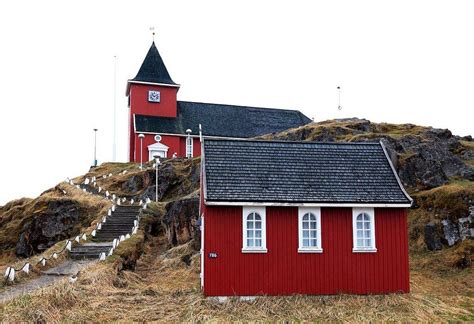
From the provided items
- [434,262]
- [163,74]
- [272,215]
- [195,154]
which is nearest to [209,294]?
[272,215]

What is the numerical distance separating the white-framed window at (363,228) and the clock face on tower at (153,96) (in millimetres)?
38297

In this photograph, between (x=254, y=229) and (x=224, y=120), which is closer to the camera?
(x=254, y=229)

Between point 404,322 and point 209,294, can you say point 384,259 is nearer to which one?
point 404,322

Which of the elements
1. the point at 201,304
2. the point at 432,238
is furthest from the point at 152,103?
the point at 201,304

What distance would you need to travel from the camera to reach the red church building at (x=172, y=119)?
50.6m

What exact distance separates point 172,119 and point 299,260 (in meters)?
37.6

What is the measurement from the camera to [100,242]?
26281 mm

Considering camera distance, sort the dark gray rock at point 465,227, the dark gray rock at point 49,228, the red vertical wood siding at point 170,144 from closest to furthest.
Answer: the dark gray rock at point 465,227 < the dark gray rock at point 49,228 < the red vertical wood siding at point 170,144

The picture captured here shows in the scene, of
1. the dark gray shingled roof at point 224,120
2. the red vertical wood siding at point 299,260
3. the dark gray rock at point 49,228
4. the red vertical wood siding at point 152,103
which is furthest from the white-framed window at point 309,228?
the red vertical wood siding at point 152,103

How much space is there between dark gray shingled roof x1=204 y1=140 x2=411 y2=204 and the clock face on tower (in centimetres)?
3493

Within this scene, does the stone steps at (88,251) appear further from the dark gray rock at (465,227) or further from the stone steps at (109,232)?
the dark gray rock at (465,227)

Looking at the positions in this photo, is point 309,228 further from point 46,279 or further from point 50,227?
point 50,227

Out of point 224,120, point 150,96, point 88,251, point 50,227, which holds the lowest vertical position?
point 88,251

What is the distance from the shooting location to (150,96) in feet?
174
